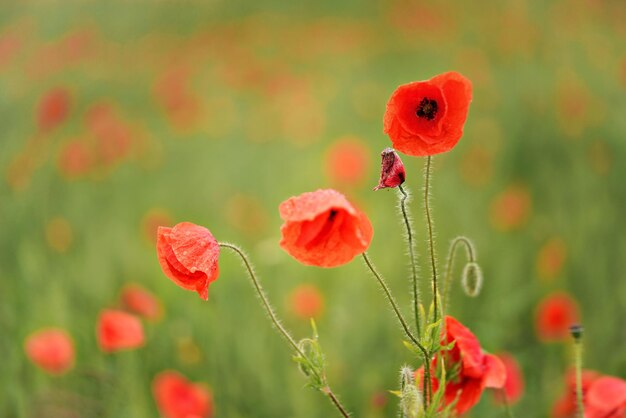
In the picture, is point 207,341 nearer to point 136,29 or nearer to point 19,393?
point 19,393

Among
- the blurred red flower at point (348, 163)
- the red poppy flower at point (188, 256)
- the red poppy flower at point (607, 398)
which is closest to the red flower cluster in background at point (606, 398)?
the red poppy flower at point (607, 398)

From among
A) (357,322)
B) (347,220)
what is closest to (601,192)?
(357,322)

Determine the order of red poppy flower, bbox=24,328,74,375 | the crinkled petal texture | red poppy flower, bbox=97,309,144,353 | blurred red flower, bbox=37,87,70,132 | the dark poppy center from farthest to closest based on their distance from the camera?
blurred red flower, bbox=37,87,70,132, red poppy flower, bbox=24,328,74,375, red poppy flower, bbox=97,309,144,353, the dark poppy center, the crinkled petal texture

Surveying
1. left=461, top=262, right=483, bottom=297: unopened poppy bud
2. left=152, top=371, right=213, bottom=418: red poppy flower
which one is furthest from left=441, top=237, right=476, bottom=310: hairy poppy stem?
left=152, top=371, right=213, bottom=418: red poppy flower

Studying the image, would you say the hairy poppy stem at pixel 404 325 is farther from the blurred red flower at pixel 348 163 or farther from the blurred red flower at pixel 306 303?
the blurred red flower at pixel 348 163

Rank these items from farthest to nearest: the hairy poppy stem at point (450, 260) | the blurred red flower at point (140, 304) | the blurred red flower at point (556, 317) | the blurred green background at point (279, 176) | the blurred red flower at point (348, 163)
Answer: the blurred red flower at point (348, 163) < the blurred red flower at point (556, 317) < the blurred green background at point (279, 176) < the blurred red flower at point (140, 304) < the hairy poppy stem at point (450, 260)

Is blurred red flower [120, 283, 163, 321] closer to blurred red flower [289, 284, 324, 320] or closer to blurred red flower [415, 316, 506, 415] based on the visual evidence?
blurred red flower [289, 284, 324, 320]
